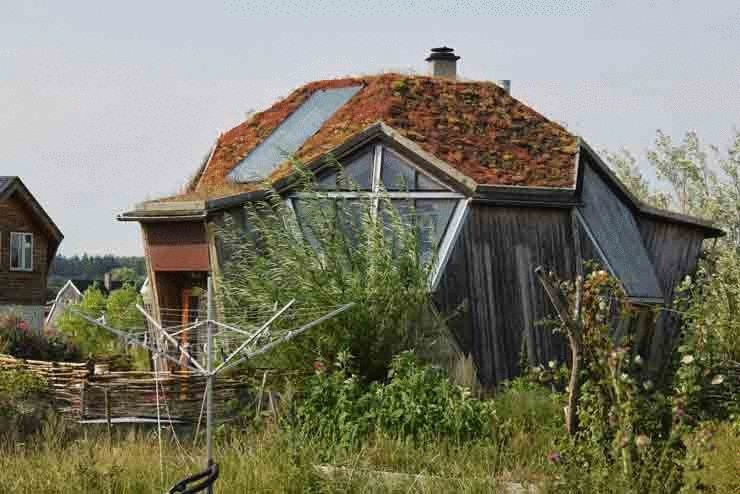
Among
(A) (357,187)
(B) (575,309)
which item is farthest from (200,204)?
(B) (575,309)

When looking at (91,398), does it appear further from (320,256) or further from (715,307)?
(715,307)

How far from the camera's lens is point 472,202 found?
1728 cm

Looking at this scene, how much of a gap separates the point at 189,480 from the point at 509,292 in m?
9.33

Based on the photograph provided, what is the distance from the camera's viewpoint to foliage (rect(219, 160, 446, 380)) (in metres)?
13.9

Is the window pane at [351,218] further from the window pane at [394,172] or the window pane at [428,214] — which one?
the window pane at [394,172]

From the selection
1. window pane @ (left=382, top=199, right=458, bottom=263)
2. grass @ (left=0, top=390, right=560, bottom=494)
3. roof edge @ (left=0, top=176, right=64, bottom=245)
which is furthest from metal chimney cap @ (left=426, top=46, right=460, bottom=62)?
roof edge @ (left=0, top=176, right=64, bottom=245)

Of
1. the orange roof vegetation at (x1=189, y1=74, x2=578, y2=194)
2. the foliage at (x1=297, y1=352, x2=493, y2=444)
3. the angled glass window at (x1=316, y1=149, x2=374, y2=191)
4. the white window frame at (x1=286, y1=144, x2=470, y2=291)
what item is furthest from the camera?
the orange roof vegetation at (x1=189, y1=74, x2=578, y2=194)

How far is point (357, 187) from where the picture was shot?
16.1m

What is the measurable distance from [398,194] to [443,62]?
5.01 meters

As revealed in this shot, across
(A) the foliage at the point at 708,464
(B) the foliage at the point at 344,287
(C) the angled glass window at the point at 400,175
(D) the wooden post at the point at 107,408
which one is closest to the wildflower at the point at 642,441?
(A) the foliage at the point at 708,464

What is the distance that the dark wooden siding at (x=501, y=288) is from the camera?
1697 cm

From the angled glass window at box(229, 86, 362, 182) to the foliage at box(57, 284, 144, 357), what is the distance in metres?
2.49

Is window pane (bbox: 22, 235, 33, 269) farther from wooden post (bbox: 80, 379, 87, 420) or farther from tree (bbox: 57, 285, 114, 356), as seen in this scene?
wooden post (bbox: 80, 379, 87, 420)

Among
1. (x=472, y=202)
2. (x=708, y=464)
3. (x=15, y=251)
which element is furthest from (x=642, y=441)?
→ (x=15, y=251)
